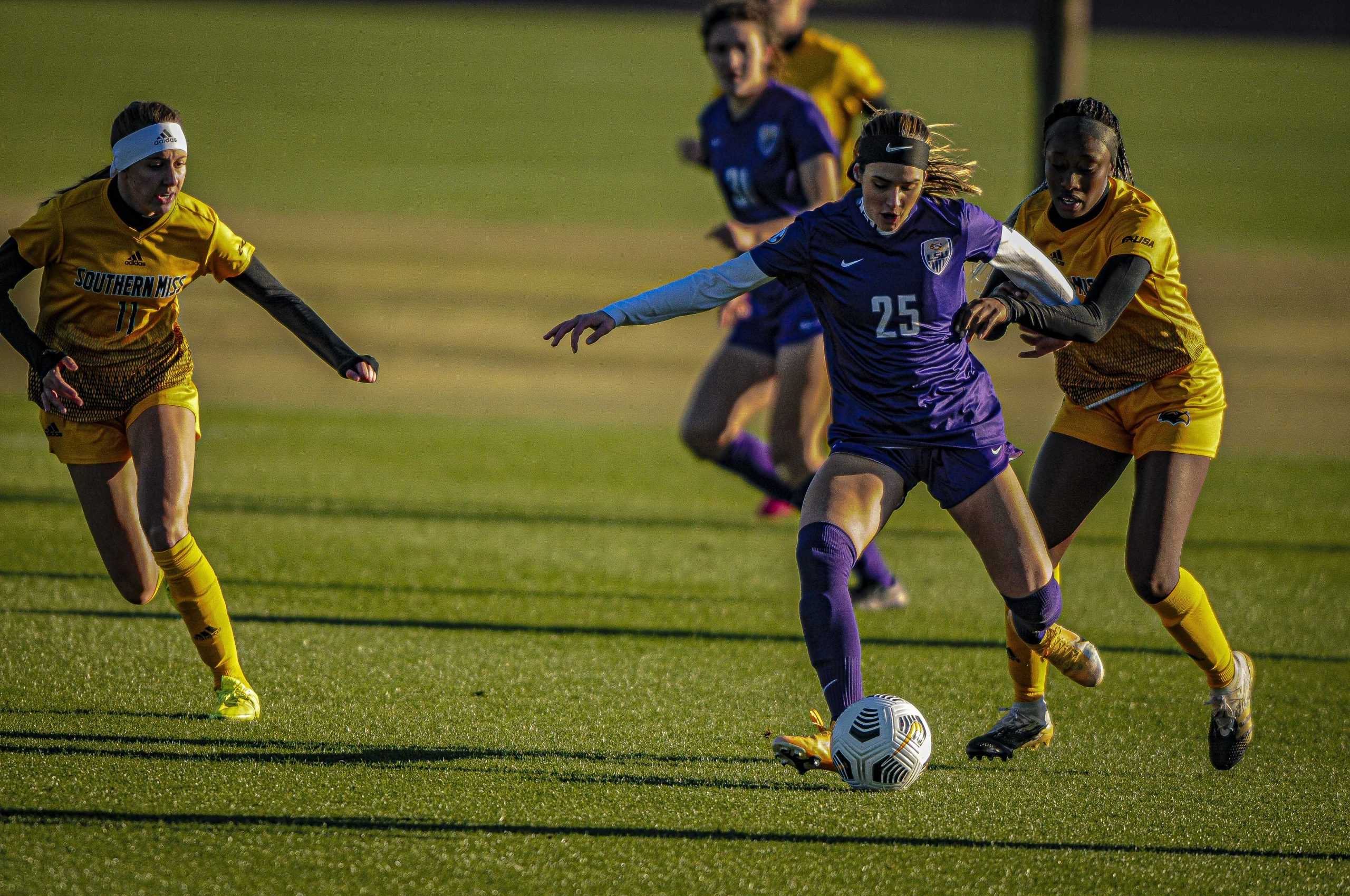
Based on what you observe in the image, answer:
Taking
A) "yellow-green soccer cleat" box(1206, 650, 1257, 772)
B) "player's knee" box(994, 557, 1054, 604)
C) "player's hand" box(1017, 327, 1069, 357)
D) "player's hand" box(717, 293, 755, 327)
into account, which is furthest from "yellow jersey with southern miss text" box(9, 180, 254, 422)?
"yellow-green soccer cleat" box(1206, 650, 1257, 772)

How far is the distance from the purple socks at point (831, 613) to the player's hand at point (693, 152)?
381 cm

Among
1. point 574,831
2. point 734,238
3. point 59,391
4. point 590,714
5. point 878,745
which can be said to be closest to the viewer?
point 574,831

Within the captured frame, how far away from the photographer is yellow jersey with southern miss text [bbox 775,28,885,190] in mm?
9188

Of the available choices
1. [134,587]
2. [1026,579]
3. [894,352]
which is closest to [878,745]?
[1026,579]

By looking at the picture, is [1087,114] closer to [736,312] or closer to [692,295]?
[692,295]

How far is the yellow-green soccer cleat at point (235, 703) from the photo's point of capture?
5562 millimetres

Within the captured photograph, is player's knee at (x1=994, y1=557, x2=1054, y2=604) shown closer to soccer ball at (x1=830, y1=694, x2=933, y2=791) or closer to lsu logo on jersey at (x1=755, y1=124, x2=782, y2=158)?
soccer ball at (x1=830, y1=694, x2=933, y2=791)

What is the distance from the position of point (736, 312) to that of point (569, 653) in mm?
1866

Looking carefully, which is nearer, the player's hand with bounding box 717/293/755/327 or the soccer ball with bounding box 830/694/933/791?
the soccer ball with bounding box 830/694/933/791

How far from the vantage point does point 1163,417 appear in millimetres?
5520

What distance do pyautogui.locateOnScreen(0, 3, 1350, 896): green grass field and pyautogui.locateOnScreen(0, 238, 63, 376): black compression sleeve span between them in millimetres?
1269

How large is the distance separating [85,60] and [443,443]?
40220 mm

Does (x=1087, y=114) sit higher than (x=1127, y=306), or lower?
higher

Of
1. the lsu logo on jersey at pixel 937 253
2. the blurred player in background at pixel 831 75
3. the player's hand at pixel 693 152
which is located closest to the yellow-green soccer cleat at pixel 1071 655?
the lsu logo on jersey at pixel 937 253
